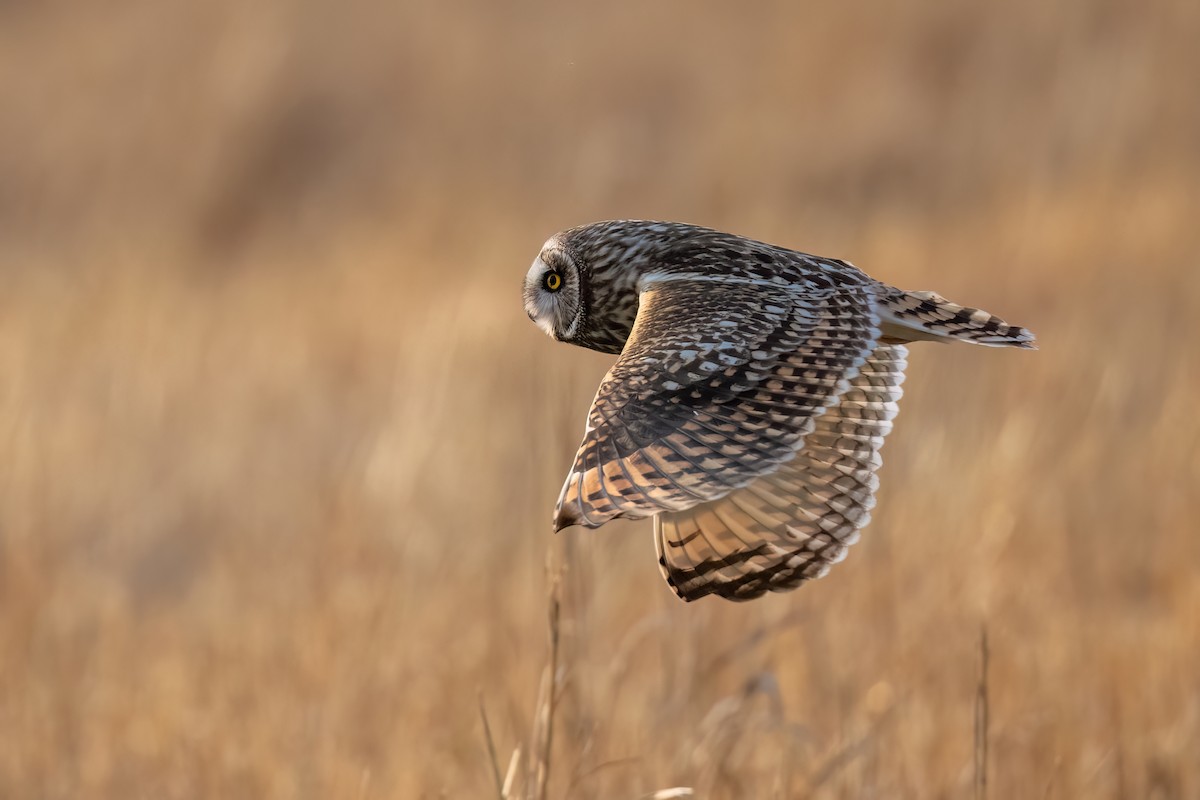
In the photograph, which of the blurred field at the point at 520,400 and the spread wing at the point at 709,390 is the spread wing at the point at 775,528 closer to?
the spread wing at the point at 709,390

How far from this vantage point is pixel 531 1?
12.0 m

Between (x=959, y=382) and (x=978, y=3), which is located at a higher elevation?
(x=978, y=3)

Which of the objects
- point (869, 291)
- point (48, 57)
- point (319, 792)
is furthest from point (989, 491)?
point (48, 57)

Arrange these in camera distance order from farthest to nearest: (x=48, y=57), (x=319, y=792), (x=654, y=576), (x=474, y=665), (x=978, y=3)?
(x=48, y=57)
(x=978, y=3)
(x=654, y=576)
(x=474, y=665)
(x=319, y=792)

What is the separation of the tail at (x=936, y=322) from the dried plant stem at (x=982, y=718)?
1.25 feet

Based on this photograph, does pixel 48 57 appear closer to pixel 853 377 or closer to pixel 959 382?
pixel 959 382

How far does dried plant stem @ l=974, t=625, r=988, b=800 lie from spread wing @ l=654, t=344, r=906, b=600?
18.7 inches

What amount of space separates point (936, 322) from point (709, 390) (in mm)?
472

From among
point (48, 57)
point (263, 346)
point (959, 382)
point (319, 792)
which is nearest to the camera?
point (319, 792)

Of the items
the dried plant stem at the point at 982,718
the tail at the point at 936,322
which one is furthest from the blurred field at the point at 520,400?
the tail at the point at 936,322

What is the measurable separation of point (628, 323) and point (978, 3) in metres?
9.65

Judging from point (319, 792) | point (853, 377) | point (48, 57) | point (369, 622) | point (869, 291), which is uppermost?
point (48, 57)

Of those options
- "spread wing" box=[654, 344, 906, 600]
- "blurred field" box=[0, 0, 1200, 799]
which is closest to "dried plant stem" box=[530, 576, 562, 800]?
"blurred field" box=[0, 0, 1200, 799]

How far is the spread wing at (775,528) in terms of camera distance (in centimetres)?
132
